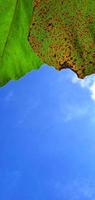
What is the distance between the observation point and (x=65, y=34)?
1002 mm

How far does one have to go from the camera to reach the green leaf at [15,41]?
110 centimetres

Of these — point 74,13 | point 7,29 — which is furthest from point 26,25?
point 74,13

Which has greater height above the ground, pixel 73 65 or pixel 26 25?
pixel 26 25

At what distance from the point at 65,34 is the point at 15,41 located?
0.52 ft

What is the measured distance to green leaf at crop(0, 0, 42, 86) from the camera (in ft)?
3.62

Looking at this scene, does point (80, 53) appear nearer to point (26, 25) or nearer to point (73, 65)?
point (73, 65)

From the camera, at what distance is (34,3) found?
3.43 ft

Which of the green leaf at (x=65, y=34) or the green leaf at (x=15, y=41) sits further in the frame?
the green leaf at (x=15, y=41)

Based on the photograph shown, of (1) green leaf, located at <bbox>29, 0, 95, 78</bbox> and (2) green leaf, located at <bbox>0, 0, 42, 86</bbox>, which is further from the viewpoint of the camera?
(2) green leaf, located at <bbox>0, 0, 42, 86</bbox>

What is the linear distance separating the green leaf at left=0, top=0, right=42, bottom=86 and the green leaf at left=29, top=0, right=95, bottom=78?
0.07 m

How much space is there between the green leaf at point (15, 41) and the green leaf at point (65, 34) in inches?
2.6

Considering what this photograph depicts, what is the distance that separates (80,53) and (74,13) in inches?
3.8

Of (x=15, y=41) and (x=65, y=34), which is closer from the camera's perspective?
(x=65, y=34)

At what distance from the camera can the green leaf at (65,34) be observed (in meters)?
0.97
